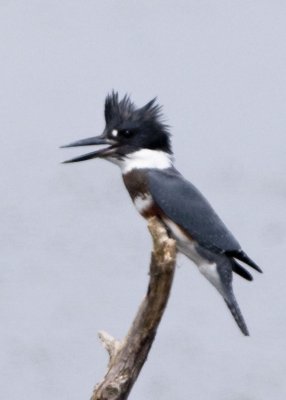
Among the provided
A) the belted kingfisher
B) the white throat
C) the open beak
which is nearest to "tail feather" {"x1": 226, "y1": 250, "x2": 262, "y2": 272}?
the belted kingfisher

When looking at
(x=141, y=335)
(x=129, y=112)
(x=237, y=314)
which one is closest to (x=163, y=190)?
(x=129, y=112)

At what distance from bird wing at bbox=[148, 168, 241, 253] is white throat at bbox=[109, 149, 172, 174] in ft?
0.09

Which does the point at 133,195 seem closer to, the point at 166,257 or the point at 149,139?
the point at 149,139

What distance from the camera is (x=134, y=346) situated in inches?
85.5

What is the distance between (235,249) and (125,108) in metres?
0.44

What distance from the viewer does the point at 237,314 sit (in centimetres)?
245

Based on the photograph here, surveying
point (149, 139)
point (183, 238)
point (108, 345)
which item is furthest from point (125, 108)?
point (108, 345)

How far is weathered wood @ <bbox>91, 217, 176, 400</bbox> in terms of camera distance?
6.79 ft

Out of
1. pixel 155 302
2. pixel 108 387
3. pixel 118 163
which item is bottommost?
pixel 108 387

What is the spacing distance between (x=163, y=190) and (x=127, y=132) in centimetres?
17

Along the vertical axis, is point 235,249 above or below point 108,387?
above

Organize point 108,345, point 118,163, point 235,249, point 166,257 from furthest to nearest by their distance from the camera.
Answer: point 118,163, point 235,249, point 108,345, point 166,257

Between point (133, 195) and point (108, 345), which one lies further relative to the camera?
point (133, 195)

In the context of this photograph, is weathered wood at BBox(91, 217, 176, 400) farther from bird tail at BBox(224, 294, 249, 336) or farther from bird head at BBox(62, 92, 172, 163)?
bird head at BBox(62, 92, 172, 163)
